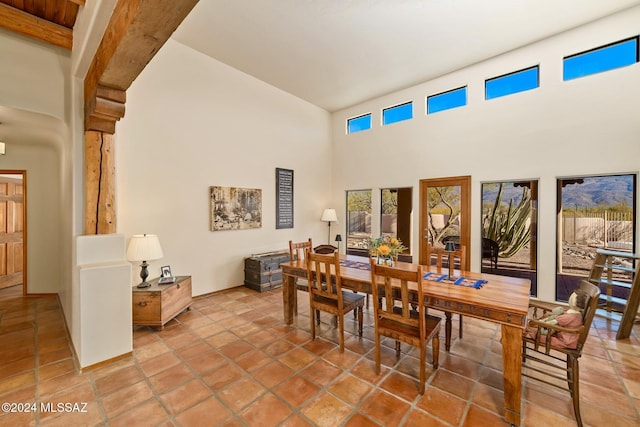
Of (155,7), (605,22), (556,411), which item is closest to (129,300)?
(155,7)

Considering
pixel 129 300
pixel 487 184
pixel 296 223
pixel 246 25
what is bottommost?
pixel 129 300

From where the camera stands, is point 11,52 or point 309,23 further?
point 309,23

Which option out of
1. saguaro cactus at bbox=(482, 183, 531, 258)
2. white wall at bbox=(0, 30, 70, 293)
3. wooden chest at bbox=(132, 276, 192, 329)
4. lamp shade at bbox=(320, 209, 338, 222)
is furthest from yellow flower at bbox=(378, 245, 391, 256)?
white wall at bbox=(0, 30, 70, 293)

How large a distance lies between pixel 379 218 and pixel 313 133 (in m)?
2.58

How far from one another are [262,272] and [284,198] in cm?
174

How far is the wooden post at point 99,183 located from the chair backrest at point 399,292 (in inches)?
106

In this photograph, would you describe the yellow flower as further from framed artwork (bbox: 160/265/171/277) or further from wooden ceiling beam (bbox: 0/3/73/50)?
wooden ceiling beam (bbox: 0/3/73/50)

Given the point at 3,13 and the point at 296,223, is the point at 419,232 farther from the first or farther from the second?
the point at 3,13

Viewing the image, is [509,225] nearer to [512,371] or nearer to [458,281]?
[458,281]

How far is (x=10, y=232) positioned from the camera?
16.1 ft

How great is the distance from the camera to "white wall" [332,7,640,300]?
354 centimetres

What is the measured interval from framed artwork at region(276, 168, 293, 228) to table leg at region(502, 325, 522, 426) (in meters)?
4.32

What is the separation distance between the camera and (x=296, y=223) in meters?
5.94

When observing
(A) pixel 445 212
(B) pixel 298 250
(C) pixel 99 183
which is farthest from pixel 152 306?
(A) pixel 445 212
